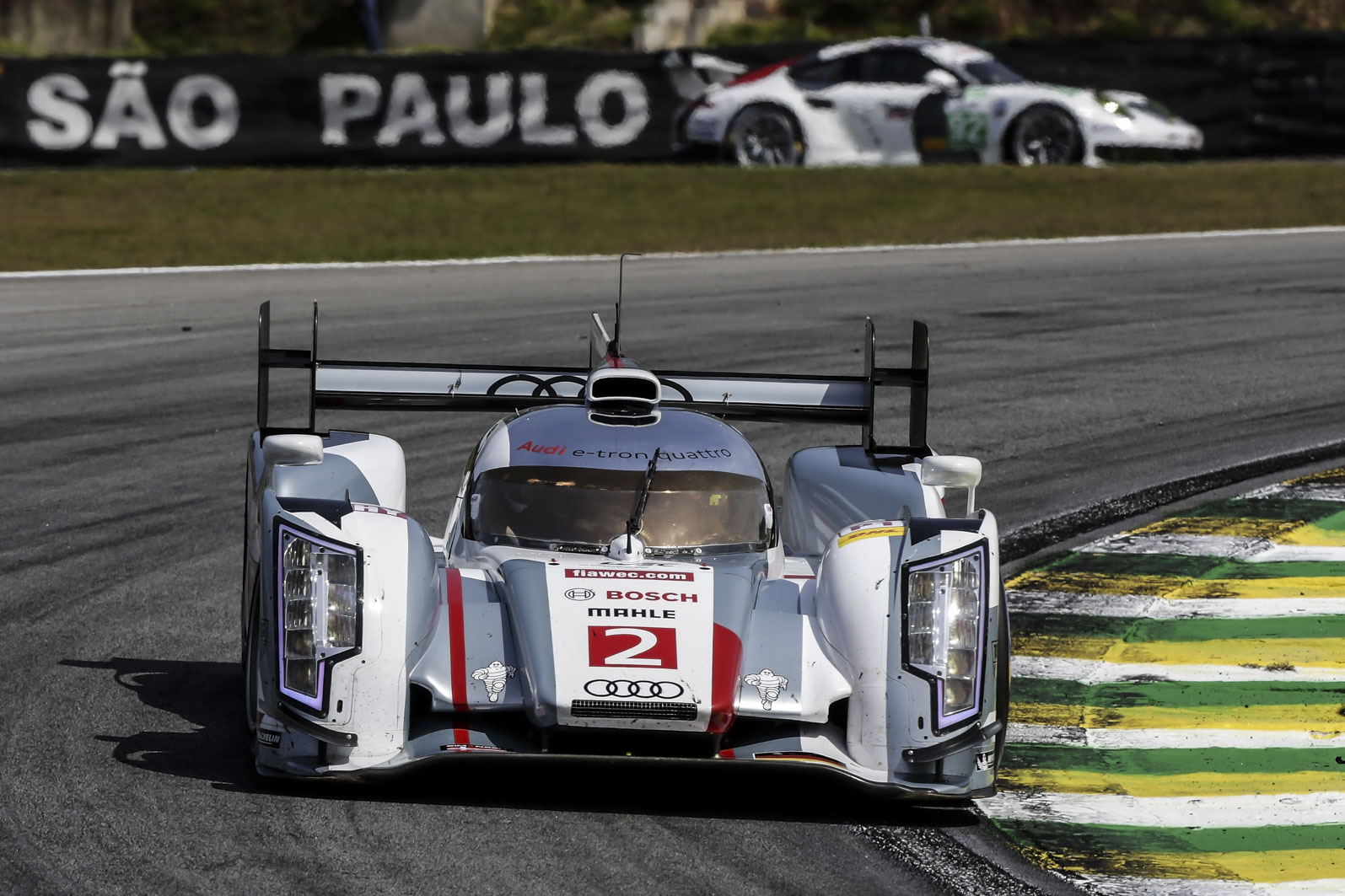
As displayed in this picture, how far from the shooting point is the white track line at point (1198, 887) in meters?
5.25

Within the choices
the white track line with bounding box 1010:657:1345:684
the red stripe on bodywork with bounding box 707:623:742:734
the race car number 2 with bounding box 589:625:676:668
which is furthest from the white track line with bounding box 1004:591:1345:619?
the race car number 2 with bounding box 589:625:676:668

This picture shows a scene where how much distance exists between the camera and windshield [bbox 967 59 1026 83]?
22.5 m

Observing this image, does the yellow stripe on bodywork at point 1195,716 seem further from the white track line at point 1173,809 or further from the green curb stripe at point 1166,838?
the green curb stripe at point 1166,838

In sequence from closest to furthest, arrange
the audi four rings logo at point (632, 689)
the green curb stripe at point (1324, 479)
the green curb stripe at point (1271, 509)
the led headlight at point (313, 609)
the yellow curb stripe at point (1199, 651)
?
1. the audi four rings logo at point (632, 689)
2. the led headlight at point (313, 609)
3. the yellow curb stripe at point (1199, 651)
4. the green curb stripe at point (1271, 509)
5. the green curb stripe at point (1324, 479)

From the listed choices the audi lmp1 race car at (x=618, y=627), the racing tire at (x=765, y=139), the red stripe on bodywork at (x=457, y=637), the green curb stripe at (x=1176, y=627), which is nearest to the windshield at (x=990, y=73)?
the racing tire at (x=765, y=139)

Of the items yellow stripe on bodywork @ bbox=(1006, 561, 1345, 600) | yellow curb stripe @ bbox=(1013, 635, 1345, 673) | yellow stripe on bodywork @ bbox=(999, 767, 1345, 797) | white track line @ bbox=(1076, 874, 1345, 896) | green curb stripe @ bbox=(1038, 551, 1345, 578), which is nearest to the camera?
white track line @ bbox=(1076, 874, 1345, 896)

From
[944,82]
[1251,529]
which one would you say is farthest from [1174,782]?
[944,82]

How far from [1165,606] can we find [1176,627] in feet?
1.04

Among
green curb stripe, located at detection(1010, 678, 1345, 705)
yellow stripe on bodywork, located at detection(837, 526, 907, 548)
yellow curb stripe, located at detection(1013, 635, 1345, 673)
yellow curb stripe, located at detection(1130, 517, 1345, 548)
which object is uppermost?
yellow stripe on bodywork, located at detection(837, 526, 907, 548)

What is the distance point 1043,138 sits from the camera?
22.8m

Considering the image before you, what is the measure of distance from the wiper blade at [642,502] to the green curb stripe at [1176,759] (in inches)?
58.3

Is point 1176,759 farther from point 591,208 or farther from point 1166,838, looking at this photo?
point 591,208

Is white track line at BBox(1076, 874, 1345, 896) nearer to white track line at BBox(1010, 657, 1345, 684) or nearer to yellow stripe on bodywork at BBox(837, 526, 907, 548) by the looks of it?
yellow stripe on bodywork at BBox(837, 526, 907, 548)

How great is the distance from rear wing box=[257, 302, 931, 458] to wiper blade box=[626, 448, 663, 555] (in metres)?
0.98
